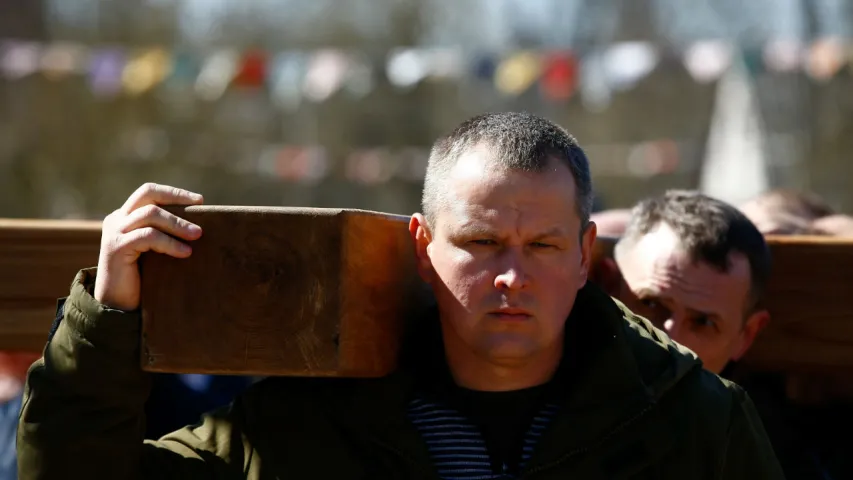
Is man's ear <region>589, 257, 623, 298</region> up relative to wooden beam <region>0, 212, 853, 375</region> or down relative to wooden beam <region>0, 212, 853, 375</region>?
down

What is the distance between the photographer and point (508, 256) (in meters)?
2.17

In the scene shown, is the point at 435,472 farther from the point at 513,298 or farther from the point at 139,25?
the point at 139,25

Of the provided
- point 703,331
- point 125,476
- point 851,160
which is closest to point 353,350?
point 125,476

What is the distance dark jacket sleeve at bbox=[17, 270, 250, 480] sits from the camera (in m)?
2.10

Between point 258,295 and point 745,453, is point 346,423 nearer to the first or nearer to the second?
point 258,295

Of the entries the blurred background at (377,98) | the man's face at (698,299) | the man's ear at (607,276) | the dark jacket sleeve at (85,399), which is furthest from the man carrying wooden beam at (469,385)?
the blurred background at (377,98)

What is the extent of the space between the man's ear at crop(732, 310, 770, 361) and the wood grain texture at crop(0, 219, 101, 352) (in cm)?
159

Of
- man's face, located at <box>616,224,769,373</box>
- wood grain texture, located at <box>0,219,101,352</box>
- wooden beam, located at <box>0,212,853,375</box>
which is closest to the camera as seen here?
wooden beam, located at <box>0,212,853,375</box>

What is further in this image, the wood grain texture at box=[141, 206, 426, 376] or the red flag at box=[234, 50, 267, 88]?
the red flag at box=[234, 50, 267, 88]

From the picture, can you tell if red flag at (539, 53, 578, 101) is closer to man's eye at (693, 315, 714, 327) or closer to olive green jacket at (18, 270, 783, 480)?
man's eye at (693, 315, 714, 327)

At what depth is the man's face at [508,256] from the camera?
2.17 m

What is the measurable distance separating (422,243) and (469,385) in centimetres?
31

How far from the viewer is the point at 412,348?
2.49 m

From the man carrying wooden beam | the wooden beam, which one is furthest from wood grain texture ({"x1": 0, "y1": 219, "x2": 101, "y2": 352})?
the man carrying wooden beam
